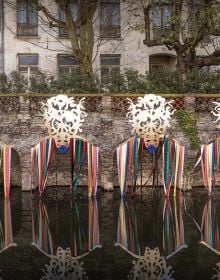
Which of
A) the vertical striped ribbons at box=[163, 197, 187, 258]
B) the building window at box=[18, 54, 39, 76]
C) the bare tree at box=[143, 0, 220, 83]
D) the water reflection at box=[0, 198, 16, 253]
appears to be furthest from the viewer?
the building window at box=[18, 54, 39, 76]

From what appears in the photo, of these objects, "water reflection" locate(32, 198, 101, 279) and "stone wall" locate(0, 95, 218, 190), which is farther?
"stone wall" locate(0, 95, 218, 190)

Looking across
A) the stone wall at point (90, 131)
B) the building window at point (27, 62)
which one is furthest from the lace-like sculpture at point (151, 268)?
the building window at point (27, 62)

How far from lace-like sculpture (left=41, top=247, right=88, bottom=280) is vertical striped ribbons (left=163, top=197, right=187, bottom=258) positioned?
5.85ft

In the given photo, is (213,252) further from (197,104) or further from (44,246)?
(197,104)

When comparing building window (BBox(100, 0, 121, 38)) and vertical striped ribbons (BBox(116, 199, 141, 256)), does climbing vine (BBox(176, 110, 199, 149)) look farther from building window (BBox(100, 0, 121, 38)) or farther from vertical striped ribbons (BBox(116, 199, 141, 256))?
building window (BBox(100, 0, 121, 38))

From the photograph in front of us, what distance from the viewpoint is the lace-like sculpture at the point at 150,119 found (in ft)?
53.3

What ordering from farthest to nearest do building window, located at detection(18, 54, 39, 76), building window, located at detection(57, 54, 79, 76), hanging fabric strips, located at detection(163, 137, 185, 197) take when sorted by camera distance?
1. building window, located at detection(57, 54, 79, 76)
2. building window, located at detection(18, 54, 39, 76)
3. hanging fabric strips, located at detection(163, 137, 185, 197)

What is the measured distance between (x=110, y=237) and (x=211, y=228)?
2.29 meters

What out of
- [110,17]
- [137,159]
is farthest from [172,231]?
[110,17]

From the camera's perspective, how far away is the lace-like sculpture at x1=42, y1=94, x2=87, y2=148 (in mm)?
16234

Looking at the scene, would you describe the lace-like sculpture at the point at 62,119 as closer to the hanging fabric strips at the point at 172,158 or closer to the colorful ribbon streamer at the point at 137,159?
the colorful ribbon streamer at the point at 137,159

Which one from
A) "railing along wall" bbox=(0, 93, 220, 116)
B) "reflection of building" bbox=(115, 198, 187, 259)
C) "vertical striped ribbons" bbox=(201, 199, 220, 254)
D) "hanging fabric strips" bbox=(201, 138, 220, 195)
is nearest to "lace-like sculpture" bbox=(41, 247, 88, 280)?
"reflection of building" bbox=(115, 198, 187, 259)

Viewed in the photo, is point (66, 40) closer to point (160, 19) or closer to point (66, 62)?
point (66, 62)

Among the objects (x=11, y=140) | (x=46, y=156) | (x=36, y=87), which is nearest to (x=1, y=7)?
(x=36, y=87)
